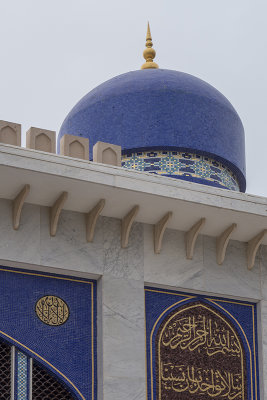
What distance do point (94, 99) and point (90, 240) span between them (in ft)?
9.53

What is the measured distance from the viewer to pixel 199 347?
10406mm

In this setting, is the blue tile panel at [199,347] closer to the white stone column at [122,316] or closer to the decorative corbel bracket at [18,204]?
the white stone column at [122,316]

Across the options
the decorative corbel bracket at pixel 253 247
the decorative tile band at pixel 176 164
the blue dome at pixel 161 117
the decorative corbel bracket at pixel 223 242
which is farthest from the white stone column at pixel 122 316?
the blue dome at pixel 161 117

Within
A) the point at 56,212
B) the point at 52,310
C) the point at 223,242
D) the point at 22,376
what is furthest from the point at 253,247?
the point at 22,376

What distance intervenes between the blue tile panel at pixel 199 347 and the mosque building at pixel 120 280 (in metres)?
0.01

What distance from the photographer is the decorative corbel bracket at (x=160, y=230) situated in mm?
10453

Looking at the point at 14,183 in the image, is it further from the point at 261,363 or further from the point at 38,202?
the point at 261,363

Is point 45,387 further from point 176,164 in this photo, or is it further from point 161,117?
point 161,117

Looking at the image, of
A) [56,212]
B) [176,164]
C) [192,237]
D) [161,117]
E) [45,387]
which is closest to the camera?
[45,387]

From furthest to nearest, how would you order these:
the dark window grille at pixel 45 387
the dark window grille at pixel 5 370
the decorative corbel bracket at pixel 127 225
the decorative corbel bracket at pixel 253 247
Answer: the decorative corbel bracket at pixel 253 247, the decorative corbel bracket at pixel 127 225, the dark window grille at pixel 45 387, the dark window grille at pixel 5 370

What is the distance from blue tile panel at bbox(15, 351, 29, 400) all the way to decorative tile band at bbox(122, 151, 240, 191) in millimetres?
3045

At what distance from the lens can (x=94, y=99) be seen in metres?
12.7

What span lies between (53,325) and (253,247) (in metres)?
2.18

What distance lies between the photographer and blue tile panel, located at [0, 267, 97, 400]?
31.7 ft
